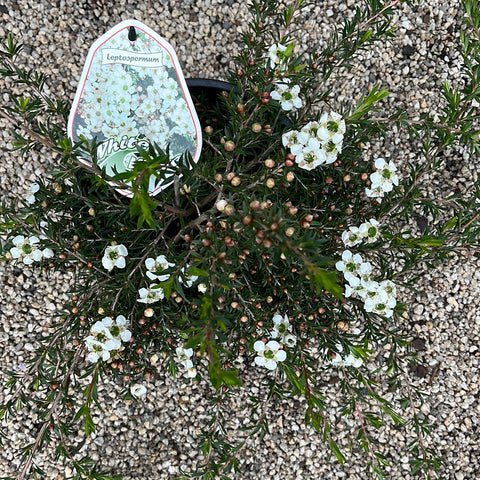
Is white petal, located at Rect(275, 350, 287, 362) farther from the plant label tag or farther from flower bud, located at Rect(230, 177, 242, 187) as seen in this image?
the plant label tag

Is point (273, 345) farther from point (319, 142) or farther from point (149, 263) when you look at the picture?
point (319, 142)

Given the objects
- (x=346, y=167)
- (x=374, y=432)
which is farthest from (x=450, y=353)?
(x=346, y=167)

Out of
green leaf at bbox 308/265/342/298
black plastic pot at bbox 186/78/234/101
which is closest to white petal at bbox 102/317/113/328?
green leaf at bbox 308/265/342/298

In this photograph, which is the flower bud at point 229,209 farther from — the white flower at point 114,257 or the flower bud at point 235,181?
the white flower at point 114,257

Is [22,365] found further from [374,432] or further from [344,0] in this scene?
[344,0]

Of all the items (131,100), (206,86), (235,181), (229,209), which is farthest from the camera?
(206,86)

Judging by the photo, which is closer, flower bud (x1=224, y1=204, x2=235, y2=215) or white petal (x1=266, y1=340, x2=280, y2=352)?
flower bud (x1=224, y1=204, x2=235, y2=215)

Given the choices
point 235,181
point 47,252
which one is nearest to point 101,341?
point 47,252

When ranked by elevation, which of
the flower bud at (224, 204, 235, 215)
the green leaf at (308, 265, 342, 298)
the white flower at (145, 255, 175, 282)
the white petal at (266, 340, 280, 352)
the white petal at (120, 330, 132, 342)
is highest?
the green leaf at (308, 265, 342, 298)
